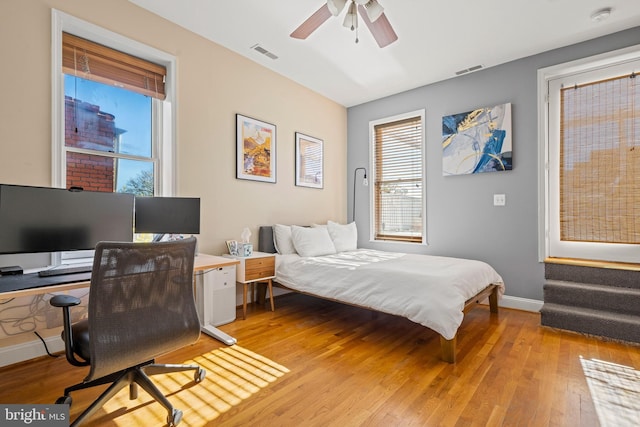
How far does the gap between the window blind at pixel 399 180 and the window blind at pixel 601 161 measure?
1.66 m

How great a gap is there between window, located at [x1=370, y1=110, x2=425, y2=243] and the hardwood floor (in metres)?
1.89

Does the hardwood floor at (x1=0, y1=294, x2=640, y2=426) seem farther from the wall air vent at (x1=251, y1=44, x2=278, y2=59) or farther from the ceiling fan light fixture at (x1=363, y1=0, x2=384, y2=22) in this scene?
the wall air vent at (x1=251, y1=44, x2=278, y2=59)

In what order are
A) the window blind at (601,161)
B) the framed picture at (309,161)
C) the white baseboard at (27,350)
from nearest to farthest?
1. the white baseboard at (27,350)
2. the window blind at (601,161)
3. the framed picture at (309,161)

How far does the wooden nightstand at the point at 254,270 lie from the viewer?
3211 millimetres

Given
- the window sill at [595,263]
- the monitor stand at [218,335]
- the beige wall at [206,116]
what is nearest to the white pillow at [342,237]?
the beige wall at [206,116]

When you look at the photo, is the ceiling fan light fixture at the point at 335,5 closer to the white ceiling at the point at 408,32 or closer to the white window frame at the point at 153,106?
the white ceiling at the point at 408,32

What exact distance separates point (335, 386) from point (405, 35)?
325 centimetres

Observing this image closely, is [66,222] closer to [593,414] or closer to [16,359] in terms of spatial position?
[16,359]

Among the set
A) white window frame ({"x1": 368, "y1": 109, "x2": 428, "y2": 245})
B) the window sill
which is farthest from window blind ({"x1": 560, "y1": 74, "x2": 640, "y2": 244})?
white window frame ({"x1": 368, "y1": 109, "x2": 428, "y2": 245})

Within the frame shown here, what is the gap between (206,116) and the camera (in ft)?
10.9

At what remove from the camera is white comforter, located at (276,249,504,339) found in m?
2.35

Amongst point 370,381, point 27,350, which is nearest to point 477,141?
point 370,381

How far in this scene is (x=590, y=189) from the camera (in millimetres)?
3293

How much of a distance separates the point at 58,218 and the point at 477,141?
4.27 m
